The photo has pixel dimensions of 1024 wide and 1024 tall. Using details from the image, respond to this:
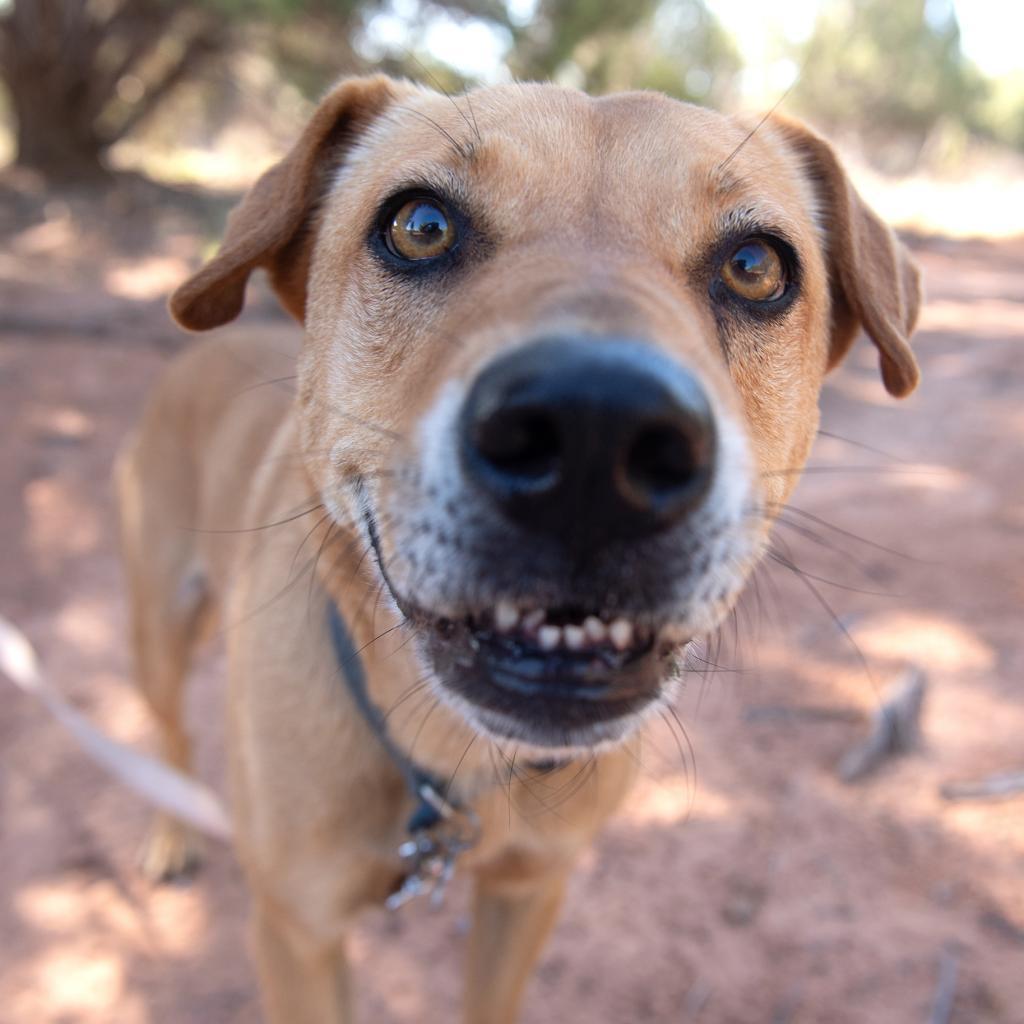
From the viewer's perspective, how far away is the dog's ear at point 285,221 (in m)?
2.17

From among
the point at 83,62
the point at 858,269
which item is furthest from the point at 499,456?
the point at 83,62

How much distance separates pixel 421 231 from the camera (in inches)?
75.1

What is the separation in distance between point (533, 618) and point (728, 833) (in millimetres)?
2555

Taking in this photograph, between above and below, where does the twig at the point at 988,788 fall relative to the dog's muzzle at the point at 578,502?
below

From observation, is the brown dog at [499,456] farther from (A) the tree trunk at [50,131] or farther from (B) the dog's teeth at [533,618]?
(A) the tree trunk at [50,131]

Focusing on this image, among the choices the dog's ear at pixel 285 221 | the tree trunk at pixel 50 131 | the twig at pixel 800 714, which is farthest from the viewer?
the tree trunk at pixel 50 131

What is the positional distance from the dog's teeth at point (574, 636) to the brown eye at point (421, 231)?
3.00ft

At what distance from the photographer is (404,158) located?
2.00 meters

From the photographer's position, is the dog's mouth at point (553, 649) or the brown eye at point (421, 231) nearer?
the dog's mouth at point (553, 649)

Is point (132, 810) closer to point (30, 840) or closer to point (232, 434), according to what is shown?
point (30, 840)

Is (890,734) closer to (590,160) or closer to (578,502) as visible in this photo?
(590,160)

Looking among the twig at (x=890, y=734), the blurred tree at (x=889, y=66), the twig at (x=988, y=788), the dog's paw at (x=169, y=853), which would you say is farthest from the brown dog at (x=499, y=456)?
the blurred tree at (x=889, y=66)

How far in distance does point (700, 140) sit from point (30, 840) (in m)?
3.64

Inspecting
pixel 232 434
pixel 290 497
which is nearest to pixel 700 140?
pixel 290 497
